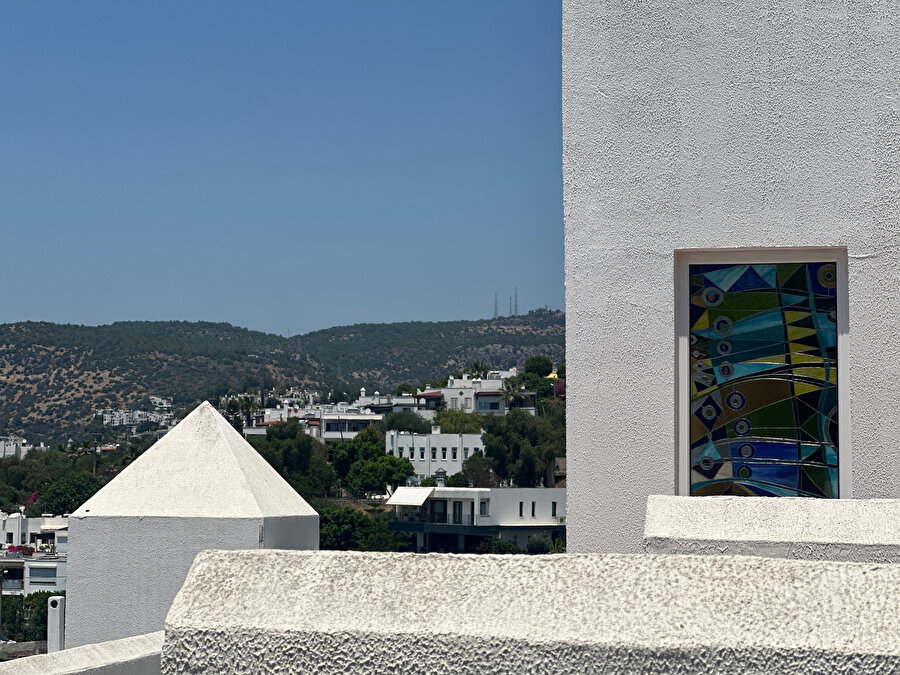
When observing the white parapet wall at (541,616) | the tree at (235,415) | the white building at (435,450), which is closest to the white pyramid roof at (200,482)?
the white parapet wall at (541,616)

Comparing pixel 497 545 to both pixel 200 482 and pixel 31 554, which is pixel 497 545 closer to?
pixel 31 554

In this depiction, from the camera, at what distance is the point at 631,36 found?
3658 millimetres

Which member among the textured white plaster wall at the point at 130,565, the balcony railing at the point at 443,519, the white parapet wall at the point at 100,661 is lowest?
the balcony railing at the point at 443,519

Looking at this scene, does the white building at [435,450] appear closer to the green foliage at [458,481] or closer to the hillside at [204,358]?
the green foliage at [458,481]

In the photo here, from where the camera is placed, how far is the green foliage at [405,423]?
105 metres

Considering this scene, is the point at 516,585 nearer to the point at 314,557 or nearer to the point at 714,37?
the point at 314,557

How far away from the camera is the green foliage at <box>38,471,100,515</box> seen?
6819 cm

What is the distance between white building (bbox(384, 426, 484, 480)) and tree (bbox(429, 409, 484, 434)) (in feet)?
29.1

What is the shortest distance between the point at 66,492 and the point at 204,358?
71.7 m

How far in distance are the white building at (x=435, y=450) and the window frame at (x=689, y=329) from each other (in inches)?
3356

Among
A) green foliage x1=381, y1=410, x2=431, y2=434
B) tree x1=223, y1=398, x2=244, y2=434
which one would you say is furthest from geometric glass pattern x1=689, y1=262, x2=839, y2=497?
green foliage x1=381, y1=410, x2=431, y2=434

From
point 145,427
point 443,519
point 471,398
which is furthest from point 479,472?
point 145,427

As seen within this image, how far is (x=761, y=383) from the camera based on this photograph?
379cm

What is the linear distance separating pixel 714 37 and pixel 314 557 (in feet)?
8.94
